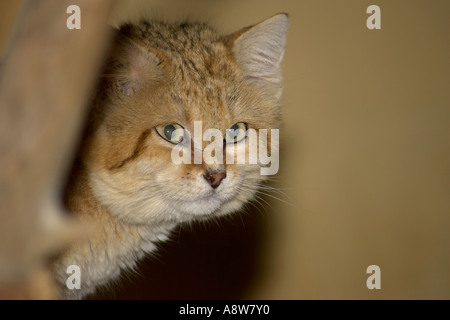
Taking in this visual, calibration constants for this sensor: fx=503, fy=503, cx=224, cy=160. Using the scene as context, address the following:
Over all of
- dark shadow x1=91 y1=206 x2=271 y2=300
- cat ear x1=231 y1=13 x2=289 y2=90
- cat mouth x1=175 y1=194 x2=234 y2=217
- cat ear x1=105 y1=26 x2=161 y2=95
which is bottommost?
dark shadow x1=91 y1=206 x2=271 y2=300

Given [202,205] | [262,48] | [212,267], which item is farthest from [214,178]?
[212,267]

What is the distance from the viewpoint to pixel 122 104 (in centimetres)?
154

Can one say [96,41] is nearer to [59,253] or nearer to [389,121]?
[59,253]

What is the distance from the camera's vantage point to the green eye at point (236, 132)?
5.27 feet

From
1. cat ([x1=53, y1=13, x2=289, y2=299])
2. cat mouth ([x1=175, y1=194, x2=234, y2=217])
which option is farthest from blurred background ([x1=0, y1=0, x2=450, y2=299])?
cat mouth ([x1=175, y1=194, x2=234, y2=217])

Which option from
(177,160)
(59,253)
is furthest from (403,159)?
(59,253)

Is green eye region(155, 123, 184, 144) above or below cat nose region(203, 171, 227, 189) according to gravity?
above

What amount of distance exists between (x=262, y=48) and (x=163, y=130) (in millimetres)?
499

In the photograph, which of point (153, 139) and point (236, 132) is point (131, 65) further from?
point (236, 132)

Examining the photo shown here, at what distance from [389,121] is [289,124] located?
0.52 metres

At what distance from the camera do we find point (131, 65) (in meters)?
1.50

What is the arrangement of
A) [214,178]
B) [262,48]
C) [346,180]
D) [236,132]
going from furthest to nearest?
[346,180]
[262,48]
[236,132]
[214,178]

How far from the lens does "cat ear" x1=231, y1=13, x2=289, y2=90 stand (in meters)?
1.68

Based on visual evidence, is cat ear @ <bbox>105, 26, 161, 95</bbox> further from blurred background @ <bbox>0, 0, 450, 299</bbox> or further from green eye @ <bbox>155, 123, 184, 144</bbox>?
blurred background @ <bbox>0, 0, 450, 299</bbox>
